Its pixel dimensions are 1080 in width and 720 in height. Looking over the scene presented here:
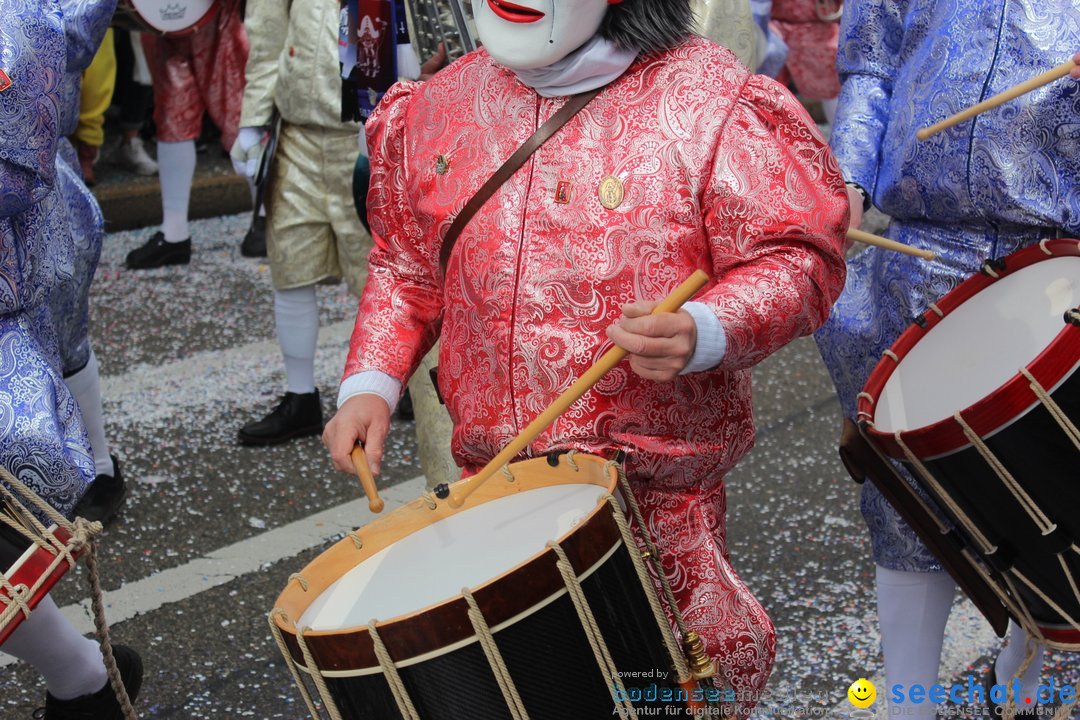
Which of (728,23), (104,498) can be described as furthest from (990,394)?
(104,498)

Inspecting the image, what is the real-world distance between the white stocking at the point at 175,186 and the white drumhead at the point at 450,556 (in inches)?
187

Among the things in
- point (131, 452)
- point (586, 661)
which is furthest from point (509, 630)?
point (131, 452)

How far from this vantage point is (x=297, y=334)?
14.9ft

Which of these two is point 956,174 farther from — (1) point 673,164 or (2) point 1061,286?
(1) point 673,164

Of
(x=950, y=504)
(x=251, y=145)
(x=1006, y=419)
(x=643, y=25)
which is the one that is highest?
(x=643, y=25)

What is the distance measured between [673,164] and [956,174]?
0.70 m

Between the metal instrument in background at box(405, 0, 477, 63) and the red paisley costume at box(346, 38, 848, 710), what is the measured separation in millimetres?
848

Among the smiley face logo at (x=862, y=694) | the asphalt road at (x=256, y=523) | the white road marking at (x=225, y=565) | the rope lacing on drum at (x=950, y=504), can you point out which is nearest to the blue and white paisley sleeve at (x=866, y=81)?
the rope lacing on drum at (x=950, y=504)

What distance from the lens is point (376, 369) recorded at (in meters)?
2.16

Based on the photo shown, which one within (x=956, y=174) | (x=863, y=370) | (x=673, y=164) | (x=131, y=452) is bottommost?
(x=131, y=452)

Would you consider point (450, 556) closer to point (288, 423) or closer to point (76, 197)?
point (76, 197)

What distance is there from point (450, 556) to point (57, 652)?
3.56 feet

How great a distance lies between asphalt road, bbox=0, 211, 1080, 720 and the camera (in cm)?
316

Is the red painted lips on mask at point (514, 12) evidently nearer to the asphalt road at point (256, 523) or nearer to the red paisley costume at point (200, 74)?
the asphalt road at point (256, 523)
